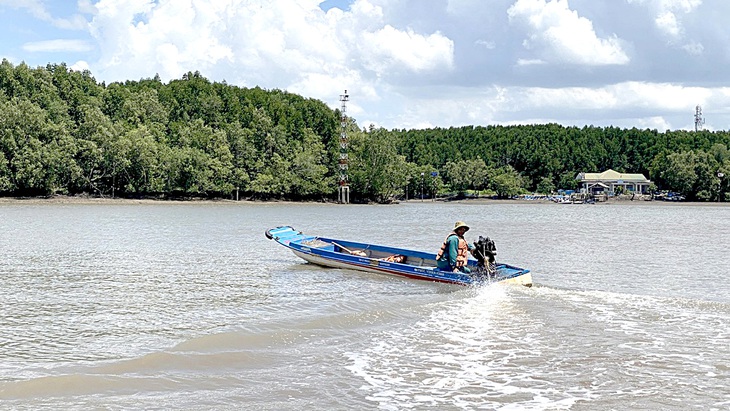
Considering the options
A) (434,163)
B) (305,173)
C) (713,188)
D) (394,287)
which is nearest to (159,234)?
(394,287)

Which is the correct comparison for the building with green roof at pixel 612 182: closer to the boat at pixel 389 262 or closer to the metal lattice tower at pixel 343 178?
the metal lattice tower at pixel 343 178

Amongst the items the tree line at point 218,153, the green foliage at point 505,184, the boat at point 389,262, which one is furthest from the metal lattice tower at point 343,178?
the boat at point 389,262

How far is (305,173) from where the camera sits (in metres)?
132

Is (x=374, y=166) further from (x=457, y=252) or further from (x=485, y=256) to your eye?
(x=485, y=256)

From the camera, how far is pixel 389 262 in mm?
25609

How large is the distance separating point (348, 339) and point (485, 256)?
7.99 m

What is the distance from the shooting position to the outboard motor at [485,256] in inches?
878

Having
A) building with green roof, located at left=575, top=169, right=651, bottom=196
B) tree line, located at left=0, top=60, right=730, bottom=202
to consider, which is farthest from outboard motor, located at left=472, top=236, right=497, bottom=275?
building with green roof, located at left=575, top=169, right=651, bottom=196

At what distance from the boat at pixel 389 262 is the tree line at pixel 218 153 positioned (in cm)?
8667

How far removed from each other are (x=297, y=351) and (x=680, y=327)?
8876 millimetres

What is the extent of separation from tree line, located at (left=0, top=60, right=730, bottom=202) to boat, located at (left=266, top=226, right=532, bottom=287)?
284ft

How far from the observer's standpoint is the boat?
881 inches

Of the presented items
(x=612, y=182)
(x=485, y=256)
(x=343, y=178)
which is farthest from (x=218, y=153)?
(x=485, y=256)

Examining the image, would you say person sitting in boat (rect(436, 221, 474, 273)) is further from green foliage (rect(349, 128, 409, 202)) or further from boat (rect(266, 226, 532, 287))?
green foliage (rect(349, 128, 409, 202))
